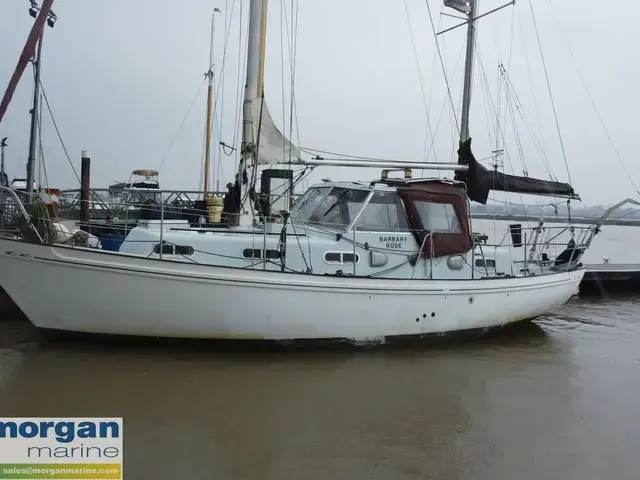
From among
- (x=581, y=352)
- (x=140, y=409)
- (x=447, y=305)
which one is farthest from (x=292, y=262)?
(x=581, y=352)

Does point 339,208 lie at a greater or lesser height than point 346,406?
greater

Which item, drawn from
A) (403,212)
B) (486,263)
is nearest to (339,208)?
(403,212)

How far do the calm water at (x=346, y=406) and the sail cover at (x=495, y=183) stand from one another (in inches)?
125

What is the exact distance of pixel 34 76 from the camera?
42.9 feet

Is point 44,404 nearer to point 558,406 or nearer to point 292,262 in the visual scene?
point 292,262

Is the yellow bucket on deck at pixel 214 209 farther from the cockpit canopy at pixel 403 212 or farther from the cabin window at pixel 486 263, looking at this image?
the cabin window at pixel 486 263

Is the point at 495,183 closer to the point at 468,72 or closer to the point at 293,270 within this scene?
the point at 468,72

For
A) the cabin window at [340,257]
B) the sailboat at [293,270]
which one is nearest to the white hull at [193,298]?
the sailboat at [293,270]

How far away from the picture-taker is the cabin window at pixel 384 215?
7.98 meters

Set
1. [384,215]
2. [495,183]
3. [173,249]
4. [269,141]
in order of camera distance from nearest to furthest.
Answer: [173,249] → [384,215] → [269,141] → [495,183]

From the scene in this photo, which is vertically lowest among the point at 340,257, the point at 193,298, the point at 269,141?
the point at 193,298

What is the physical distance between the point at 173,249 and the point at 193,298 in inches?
34.1

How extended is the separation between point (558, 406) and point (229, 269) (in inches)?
158

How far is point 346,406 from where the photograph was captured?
565 cm
